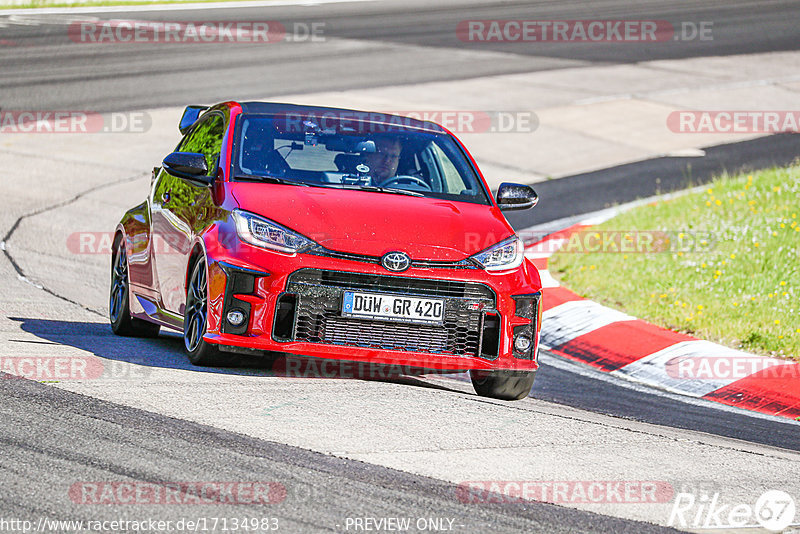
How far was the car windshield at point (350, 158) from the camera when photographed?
7555 millimetres

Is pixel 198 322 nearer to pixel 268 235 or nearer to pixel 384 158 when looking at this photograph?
pixel 268 235

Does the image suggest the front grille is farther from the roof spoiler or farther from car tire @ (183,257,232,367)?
the roof spoiler

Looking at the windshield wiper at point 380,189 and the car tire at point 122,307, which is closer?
the windshield wiper at point 380,189

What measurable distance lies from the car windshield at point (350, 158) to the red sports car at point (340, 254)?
0.03 feet

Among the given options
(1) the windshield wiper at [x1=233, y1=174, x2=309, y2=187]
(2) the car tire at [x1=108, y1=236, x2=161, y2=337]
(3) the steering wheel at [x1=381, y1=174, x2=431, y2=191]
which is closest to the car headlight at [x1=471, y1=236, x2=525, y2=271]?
(3) the steering wheel at [x1=381, y1=174, x2=431, y2=191]

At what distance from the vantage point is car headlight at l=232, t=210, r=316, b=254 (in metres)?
6.73

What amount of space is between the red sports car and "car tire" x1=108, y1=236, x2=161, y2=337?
17.3 inches

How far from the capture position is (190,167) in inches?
291

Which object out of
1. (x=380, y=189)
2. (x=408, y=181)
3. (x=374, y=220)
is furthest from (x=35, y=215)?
(x=374, y=220)

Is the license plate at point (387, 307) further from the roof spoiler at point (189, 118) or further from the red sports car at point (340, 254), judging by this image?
the roof spoiler at point (189, 118)

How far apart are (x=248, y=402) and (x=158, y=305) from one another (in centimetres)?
204

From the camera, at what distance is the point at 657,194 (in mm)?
15578

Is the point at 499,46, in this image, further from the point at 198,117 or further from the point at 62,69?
the point at 198,117

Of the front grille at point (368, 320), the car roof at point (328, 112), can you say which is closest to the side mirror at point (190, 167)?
the car roof at point (328, 112)
